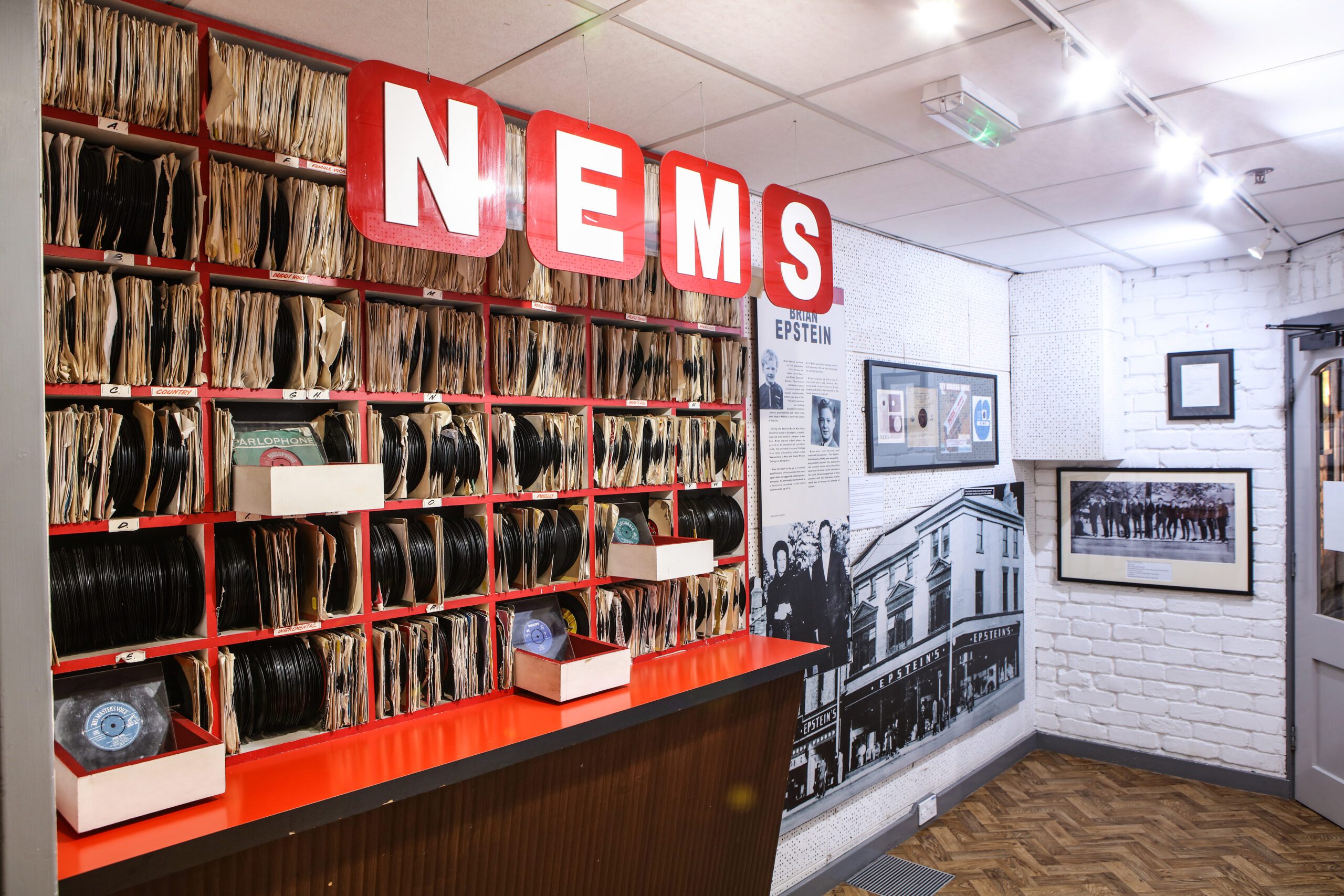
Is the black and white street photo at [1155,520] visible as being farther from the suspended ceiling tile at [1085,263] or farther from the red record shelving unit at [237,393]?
the red record shelving unit at [237,393]

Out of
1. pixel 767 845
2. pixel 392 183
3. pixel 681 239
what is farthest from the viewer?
pixel 767 845

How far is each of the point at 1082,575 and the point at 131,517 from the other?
18.2 ft

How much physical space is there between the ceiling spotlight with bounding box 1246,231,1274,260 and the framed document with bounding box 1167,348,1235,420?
2.43 feet

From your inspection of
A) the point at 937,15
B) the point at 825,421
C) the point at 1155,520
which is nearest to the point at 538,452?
the point at 937,15

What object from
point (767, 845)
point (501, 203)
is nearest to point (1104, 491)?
point (767, 845)

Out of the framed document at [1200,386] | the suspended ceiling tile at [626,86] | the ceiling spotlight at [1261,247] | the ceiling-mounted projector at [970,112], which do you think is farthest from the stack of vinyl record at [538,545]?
the framed document at [1200,386]

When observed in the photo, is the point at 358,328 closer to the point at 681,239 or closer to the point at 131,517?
the point at 131,517

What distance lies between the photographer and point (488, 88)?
8.52 feet

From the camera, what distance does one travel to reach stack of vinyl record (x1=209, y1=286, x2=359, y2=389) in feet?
6.69

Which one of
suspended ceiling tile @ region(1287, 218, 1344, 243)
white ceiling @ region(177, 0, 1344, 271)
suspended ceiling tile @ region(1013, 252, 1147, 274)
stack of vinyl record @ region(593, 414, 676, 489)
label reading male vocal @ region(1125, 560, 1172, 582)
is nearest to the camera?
white ceiling @ region(177, 0, 1344, 271)

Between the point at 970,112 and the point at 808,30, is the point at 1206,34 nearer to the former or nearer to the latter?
the point at 970,112

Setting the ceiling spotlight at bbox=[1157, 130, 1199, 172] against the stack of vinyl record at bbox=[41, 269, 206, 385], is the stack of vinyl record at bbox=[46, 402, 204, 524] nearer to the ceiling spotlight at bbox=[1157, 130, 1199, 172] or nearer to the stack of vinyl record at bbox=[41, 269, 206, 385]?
the stack of vinyl record at bbox=[41, 269, 206, 385]

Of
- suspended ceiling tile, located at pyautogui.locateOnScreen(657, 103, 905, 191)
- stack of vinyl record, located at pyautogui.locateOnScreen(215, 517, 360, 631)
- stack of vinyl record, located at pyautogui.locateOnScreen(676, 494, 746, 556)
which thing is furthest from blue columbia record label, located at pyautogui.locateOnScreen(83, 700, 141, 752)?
suspended ceiling tile, located at pyautogui.locateOnScreen(657, 103, 905, 191)

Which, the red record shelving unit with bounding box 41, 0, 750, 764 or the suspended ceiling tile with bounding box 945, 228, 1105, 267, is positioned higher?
the suspended ceiling tile with bounding box 945, 228, 1105, 267
